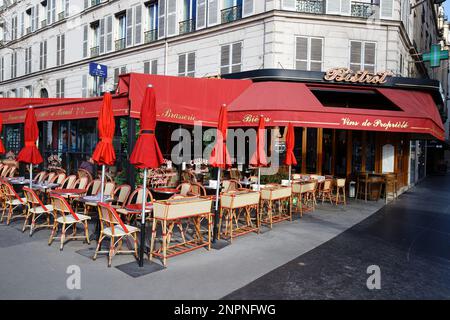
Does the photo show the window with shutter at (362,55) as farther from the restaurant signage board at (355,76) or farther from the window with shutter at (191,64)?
the window with shutter at (191,64)

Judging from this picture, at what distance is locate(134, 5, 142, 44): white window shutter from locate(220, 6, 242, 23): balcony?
530cm

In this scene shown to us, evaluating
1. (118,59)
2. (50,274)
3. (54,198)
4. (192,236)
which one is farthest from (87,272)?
(118,59)

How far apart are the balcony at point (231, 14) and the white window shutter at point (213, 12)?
0.82 ft

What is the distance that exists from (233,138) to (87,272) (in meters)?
9.53

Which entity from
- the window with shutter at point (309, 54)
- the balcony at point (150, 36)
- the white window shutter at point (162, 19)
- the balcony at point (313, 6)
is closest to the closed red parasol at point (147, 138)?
the window with shutter at point (309, 54)

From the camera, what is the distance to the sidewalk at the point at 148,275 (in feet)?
14.0

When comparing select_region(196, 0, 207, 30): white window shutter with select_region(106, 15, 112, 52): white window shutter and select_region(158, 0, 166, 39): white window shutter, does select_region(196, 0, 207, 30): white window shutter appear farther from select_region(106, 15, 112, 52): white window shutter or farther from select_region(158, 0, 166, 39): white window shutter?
select_region(106, 15, 112, 52): white window shutter

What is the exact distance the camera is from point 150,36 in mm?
17984

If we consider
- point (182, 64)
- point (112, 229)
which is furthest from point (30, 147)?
point (182, 64)

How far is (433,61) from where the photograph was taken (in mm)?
16422

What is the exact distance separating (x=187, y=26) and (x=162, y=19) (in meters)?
1.66

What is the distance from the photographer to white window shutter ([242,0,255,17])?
14164 mm

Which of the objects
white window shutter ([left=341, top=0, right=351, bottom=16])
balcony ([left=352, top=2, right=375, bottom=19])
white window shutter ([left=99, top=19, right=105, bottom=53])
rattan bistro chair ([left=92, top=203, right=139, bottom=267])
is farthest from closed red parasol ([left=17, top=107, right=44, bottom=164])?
white window shutter ([left=99, top=19, right=105, bottom=53])
